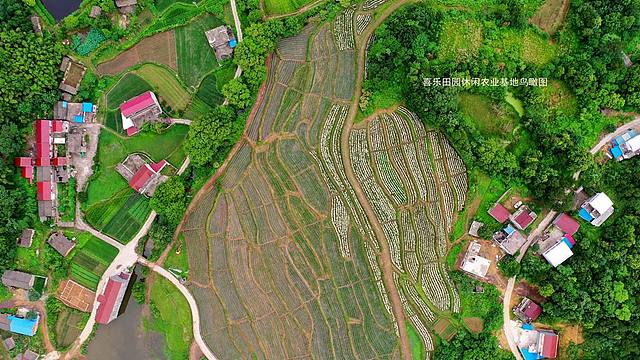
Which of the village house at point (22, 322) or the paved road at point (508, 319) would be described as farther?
the village house at point (22, 322)

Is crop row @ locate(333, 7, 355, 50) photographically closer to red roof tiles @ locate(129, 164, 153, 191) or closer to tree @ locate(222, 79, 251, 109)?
tree @ locate(222, 79, 251, 109)

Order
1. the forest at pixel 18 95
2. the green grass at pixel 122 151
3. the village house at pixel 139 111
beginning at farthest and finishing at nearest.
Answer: the green grass at pixel 122 151 → the village house at pixel 139 111 → the forest at pixel 18 95

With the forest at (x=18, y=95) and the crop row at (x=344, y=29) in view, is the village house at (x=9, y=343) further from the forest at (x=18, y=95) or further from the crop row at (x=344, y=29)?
the crop row at (x=344, y=29)

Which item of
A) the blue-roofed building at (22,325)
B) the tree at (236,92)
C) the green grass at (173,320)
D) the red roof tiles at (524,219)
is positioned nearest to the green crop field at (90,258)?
the green grass at (173,320)

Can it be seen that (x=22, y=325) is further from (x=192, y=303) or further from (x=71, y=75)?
(x=71, y=75)

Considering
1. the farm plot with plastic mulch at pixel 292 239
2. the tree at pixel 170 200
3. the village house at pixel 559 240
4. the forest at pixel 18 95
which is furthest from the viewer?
the farm plot with plastic mulch at pixel 292 239

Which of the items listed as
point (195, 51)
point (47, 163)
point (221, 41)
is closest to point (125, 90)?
point (195, 51)
